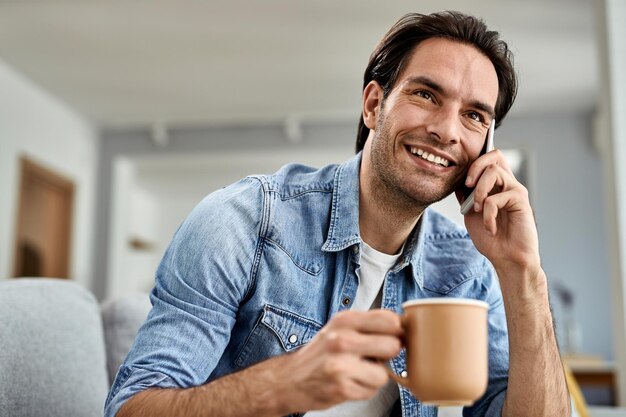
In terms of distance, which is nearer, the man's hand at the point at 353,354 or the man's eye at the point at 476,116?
the man's hand at the point at 353,354

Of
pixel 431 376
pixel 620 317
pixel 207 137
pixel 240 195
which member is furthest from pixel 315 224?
pixel 207 137

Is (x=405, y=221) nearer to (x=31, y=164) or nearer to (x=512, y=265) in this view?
(x=512, y=265)

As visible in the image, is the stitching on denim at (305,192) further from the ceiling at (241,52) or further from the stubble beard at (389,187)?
the ceiling at (241,52)

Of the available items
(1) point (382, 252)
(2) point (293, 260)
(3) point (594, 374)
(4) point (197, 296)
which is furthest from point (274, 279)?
(3) point (594, 374)

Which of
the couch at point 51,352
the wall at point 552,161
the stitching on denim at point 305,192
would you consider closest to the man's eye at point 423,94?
the stitching on denim at point 305,192

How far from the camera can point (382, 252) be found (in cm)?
134

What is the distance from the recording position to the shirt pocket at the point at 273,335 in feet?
3.76

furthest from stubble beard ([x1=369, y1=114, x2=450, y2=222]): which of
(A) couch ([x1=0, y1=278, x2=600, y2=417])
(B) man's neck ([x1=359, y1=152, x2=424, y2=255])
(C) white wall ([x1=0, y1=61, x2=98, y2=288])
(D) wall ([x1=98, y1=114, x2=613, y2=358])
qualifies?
(D) wall ([x1=98, y1=114, x2=613, y2=358])

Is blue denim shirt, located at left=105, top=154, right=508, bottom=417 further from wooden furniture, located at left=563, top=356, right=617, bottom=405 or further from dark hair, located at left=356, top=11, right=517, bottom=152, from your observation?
wooden furniture, located at left=563, top=356, right=617, bottom=405

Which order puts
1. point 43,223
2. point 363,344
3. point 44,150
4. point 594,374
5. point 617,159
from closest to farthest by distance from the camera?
1. point 363,344
2. point 617,159
3. point 594,374
4. point 44,150
5. point 43,223

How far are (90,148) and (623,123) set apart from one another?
191 inches

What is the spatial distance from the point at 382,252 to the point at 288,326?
0.87 ft

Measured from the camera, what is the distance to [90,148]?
668 centimetres

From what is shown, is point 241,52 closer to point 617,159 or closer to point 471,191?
point 617,159
